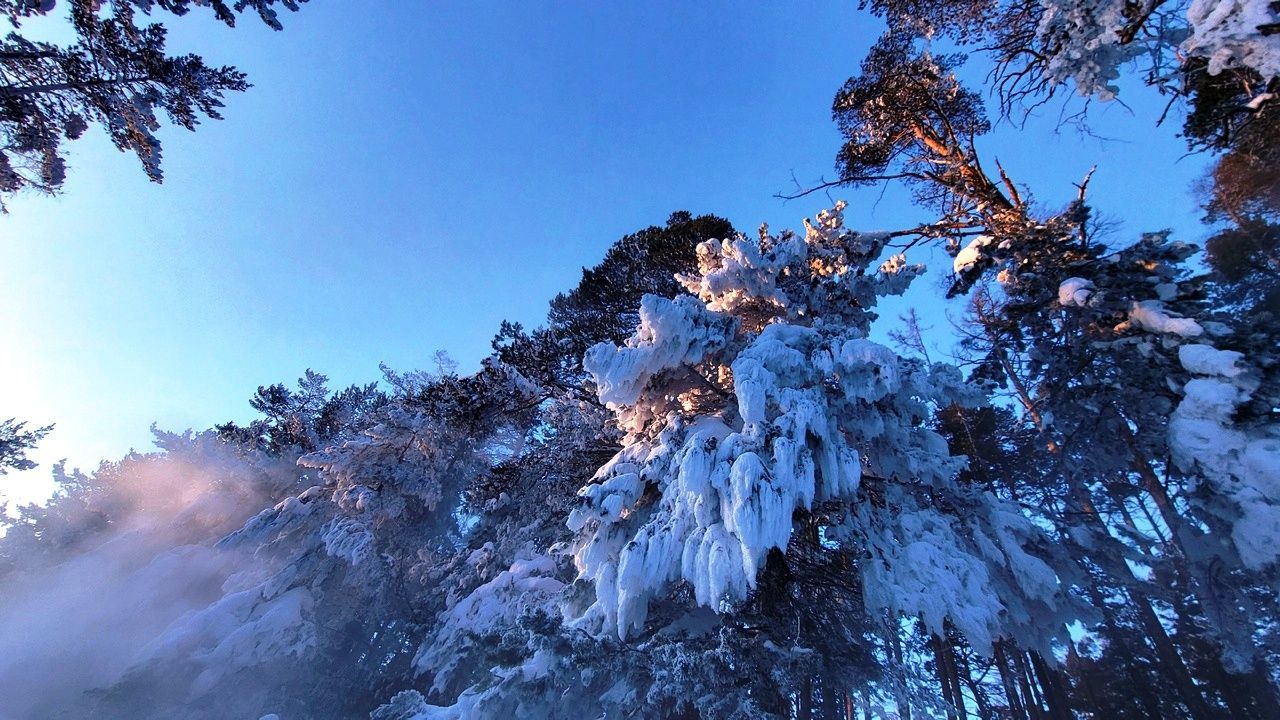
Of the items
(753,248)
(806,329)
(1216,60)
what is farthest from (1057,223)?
(753,248)

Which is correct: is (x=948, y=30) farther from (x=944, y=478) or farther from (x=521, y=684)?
(x=521, y=684)

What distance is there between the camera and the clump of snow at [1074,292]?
6422mm

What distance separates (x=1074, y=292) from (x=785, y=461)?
4.83 m

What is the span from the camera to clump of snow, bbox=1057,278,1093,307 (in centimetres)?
642

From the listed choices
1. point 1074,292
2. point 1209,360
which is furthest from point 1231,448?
point 1074,292

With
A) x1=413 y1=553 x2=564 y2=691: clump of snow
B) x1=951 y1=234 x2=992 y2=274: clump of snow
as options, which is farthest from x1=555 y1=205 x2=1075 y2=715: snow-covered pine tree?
x1=413 y1=553 x2=564 y2=691: clump of snow

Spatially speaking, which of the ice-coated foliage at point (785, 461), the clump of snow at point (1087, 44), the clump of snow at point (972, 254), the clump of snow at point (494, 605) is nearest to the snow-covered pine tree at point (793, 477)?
the ice-coated foliage at point (785, 461)

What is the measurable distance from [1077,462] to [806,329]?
5.26m

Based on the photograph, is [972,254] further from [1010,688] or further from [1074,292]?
[1010,688]

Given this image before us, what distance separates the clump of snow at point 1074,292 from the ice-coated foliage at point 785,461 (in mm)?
1703

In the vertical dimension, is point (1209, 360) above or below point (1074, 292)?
below

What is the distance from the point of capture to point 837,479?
595cm

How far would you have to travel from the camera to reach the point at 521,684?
620 centimetres

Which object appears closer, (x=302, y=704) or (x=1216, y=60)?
(x=1216, y=60)
